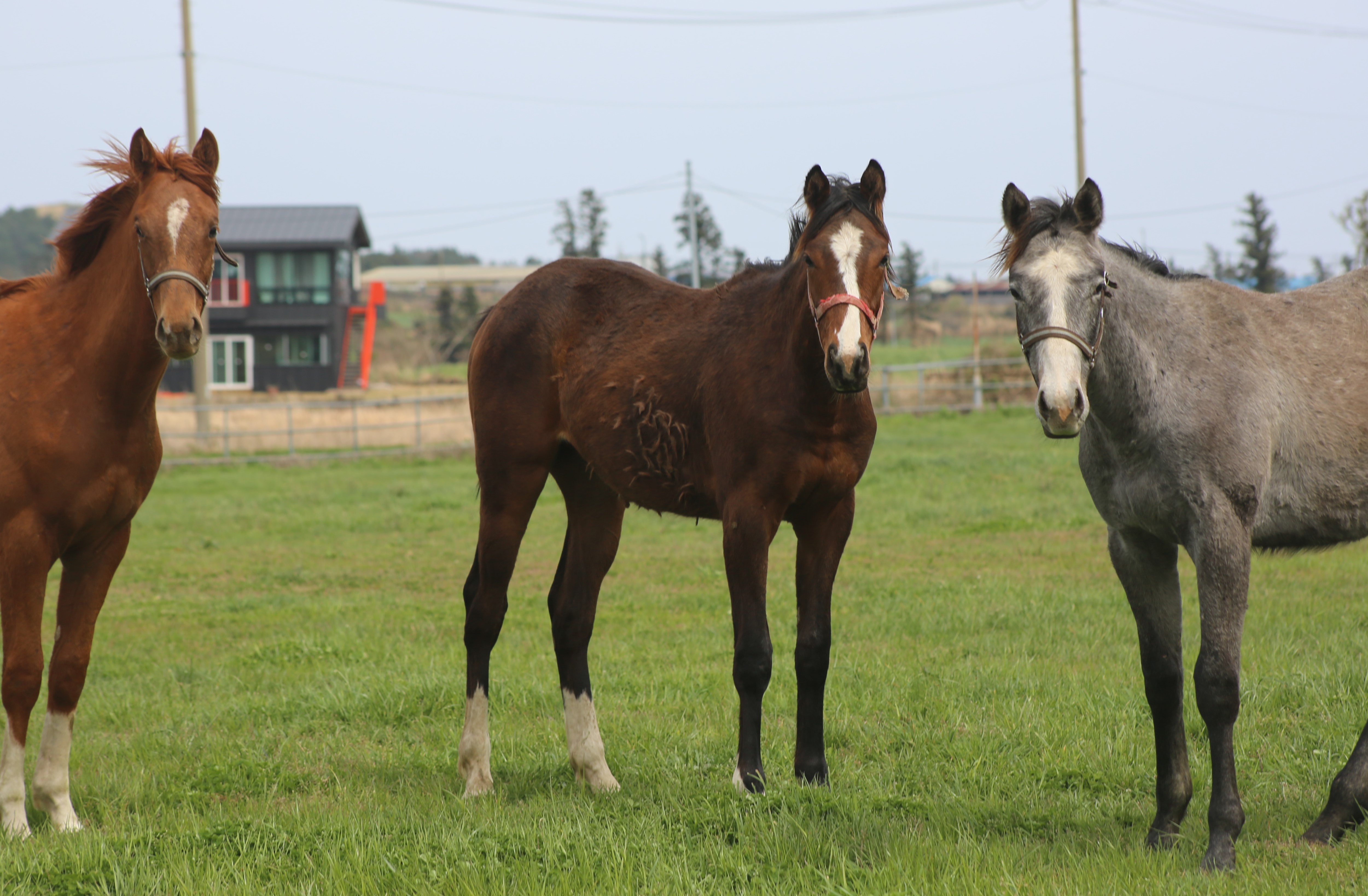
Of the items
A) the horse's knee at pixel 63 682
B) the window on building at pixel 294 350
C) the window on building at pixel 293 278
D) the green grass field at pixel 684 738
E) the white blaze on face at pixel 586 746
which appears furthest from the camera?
the window on building at pixel 294 350

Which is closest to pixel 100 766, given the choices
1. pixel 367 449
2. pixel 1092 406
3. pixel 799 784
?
pixel 799 784

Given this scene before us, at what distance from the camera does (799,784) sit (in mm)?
4609

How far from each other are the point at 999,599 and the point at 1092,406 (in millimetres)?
4851

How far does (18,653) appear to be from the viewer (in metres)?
4.54

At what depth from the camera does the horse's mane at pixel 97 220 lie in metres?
4.83

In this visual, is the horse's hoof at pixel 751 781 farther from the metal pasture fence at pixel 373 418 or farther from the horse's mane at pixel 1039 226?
the metal pasture fence at pixel 373 418

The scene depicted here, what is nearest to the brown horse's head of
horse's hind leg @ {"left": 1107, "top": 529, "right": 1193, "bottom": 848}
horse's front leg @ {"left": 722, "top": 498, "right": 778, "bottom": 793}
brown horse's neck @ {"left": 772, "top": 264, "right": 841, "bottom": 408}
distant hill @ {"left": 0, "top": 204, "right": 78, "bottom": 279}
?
horse's front leg @ {"left": 722, "top": 498, "right": 778, "bottom": 793}

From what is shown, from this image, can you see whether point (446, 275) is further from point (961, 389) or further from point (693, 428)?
point (693, 428)

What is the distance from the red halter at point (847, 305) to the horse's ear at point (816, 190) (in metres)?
0.50

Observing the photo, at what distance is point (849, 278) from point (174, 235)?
2.68 meters

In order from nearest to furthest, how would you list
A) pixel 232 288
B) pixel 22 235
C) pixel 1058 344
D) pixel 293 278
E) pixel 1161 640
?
pixel 1058 344 < pixel 1161 640 < pixel 232 288 < pixel 293 278 < pixel 22 235

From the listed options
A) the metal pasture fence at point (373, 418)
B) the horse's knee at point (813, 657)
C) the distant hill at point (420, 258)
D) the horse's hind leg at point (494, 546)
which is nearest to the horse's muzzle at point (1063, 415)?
the horse's knee at point (813, 657)

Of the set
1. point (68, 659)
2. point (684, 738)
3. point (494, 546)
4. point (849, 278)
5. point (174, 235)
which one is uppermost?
point (174, 235)

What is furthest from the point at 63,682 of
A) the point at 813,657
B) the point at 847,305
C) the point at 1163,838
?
the point at 1163,838
